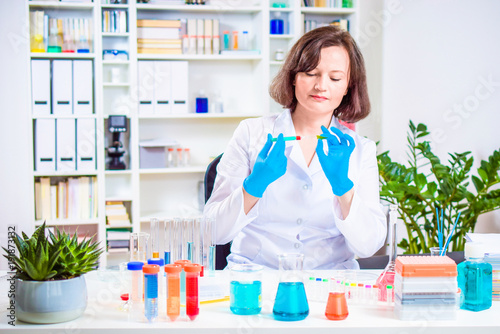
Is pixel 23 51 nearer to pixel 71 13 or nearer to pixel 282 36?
pixel 71 13

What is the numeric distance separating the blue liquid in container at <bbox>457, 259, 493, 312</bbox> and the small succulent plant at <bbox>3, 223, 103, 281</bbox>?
0.80 meters

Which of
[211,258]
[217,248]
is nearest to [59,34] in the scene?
[217,248]

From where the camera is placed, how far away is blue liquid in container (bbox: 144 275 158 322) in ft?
4.02

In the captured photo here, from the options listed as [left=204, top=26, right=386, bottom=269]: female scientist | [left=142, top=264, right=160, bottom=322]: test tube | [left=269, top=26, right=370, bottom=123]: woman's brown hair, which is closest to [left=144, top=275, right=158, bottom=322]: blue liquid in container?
[left=142, top=264, right=160, bottom=322]: test tube

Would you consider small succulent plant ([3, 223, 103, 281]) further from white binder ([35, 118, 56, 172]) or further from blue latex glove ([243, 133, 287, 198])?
white binder ([35, 118, 56, 172])

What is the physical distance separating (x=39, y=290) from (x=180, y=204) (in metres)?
2.99

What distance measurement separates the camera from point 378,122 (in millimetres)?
4109

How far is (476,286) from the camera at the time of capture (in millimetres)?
1325

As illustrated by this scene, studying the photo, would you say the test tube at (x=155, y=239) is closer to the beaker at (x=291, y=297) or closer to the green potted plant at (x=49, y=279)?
the green potted plant at (x=49, y=279)

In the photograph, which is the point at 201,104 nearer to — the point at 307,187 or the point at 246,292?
the point at 307,187

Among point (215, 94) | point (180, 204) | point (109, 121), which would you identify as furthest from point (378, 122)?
point (109, 121)

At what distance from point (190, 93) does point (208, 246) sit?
9.21 ft

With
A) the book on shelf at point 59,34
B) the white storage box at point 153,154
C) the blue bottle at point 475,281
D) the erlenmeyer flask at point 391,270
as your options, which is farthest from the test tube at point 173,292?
the book on shelf at point 59,34

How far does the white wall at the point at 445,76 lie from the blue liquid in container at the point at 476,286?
2.63m
